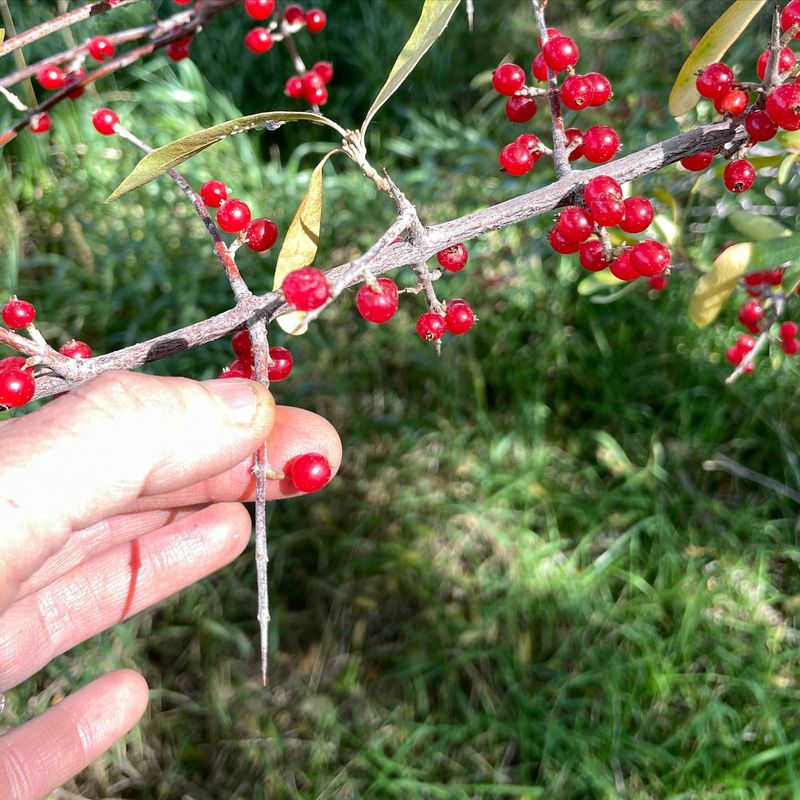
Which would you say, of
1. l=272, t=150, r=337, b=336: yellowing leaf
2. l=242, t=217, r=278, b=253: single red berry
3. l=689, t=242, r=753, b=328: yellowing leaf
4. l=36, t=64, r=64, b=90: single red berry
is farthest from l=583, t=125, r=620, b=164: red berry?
l=36, t=64, r=64, b=90: single red berry

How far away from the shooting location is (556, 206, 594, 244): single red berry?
1.36m

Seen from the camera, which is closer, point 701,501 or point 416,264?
point 416,264

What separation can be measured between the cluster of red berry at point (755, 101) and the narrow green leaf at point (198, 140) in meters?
0.72

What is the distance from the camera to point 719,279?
1.59 metres

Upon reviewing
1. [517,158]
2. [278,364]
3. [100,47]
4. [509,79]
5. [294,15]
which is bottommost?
[278,364]

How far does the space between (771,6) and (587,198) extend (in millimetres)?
1446

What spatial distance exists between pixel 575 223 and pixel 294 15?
4.64 feet

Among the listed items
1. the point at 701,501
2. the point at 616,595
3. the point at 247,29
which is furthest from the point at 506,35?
the point at 616,595

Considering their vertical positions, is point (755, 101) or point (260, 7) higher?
point (260, 7)

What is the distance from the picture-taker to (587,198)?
130 cm

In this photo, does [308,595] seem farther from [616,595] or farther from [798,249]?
[798,249]

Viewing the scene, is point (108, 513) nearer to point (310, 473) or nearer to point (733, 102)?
point (310, 473)

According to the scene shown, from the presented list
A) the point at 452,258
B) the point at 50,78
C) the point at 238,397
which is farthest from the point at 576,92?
the point at 50,78

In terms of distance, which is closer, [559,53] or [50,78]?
[559,53]
